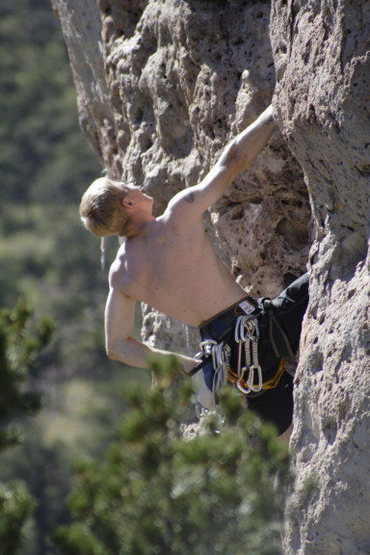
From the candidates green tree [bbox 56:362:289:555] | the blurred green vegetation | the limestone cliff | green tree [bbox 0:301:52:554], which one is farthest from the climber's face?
the blurred green vegetation

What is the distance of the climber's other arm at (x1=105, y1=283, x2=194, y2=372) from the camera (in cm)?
452

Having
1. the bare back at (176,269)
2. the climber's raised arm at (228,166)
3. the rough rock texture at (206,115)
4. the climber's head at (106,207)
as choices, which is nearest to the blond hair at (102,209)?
the climber's head at (106,207)

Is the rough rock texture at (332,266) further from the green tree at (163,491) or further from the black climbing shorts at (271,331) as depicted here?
the green tree at (163,491)

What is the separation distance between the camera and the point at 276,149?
186 inches

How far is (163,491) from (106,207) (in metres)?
1.78

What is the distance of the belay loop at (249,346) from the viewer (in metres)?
4.49

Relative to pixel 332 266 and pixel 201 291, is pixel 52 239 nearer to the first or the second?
pixel 201 291

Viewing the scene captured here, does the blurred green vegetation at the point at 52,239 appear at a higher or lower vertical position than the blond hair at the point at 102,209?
higher

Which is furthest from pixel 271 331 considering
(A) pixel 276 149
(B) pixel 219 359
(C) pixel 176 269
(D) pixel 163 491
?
(D) pixel 163 491

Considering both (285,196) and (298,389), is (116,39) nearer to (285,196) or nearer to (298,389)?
(285,196)

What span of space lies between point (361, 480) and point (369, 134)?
124 cm

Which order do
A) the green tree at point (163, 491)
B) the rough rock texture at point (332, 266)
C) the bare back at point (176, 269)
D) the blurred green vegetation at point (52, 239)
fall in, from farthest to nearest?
1. the blurred green vegetation at point (52, 239)
2. the bare back at point (176, 269)
3. the rough rock texture at point (332, 266)
4. the green tree at point (163, 491)

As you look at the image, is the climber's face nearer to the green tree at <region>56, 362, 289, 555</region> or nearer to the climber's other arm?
the climber's other arm

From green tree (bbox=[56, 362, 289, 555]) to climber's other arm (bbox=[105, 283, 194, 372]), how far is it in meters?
1.48
